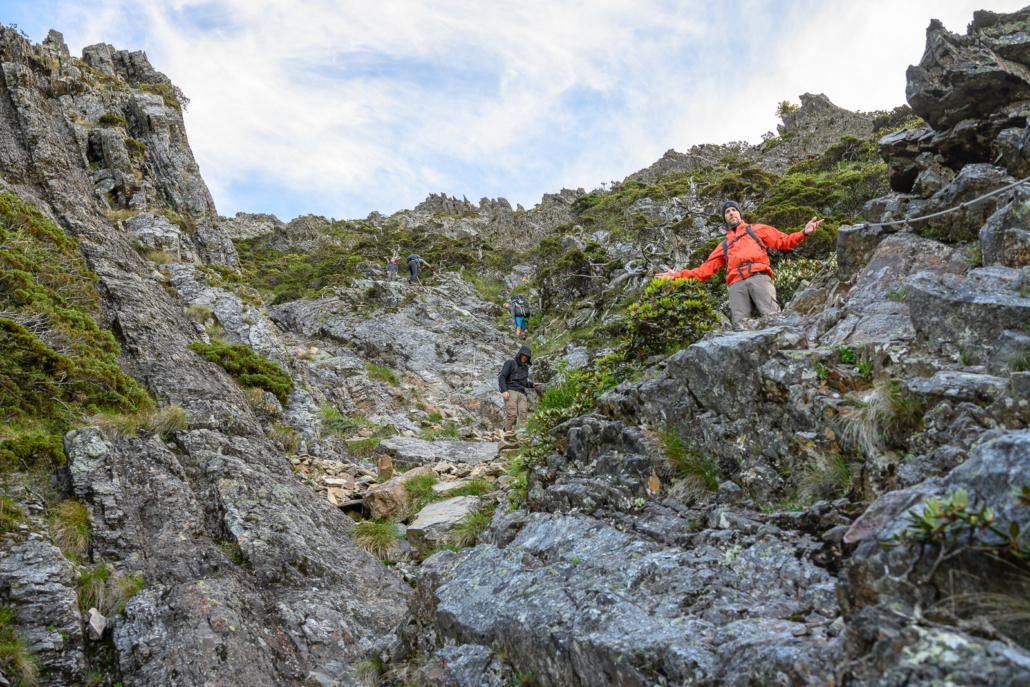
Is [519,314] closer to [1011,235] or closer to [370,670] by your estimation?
[370,670]

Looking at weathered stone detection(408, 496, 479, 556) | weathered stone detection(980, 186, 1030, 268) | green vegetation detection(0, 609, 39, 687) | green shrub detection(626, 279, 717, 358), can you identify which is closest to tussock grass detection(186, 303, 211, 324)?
weathered stone detection(408, 496, 479, 556)

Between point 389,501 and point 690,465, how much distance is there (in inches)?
253

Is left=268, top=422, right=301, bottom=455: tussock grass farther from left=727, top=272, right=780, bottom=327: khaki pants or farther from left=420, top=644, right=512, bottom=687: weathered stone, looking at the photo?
left=727, top=272, right=780, bottom=327: khaki pants

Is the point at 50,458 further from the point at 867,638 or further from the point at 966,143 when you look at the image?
the point at 966,143

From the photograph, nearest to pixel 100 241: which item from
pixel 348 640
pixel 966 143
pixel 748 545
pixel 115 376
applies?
pixel 115 376

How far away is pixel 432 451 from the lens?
12.7m

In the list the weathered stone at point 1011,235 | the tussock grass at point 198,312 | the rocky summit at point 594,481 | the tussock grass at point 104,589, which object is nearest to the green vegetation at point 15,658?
the rocky summit at point 594,481

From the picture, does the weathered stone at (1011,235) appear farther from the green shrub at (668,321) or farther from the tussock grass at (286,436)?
the tussock grass at (286,436)

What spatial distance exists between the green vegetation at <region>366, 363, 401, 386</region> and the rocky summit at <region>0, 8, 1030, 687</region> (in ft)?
9.48

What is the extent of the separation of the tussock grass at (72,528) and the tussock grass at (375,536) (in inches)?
144

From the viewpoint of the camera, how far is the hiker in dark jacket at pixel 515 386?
1342cm

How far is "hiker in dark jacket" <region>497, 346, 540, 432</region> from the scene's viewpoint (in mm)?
13422

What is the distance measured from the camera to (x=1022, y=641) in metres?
2.02

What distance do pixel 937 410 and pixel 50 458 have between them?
9.69 metres
